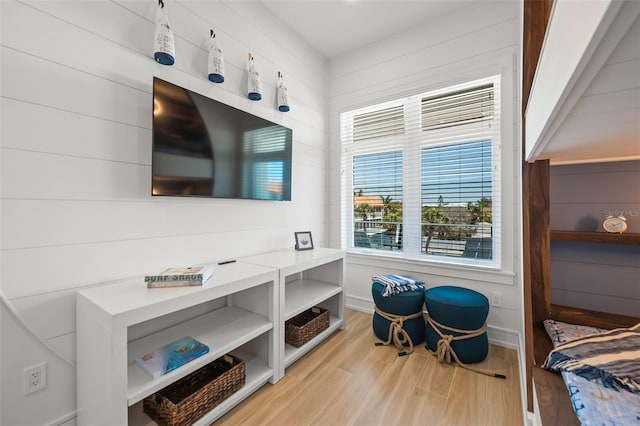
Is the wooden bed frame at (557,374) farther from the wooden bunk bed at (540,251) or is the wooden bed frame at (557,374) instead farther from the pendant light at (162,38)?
the pendant light at (162,38)

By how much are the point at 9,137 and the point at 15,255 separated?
1.68 feet

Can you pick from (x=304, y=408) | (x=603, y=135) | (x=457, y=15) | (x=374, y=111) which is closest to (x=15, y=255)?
(x=304, y=408)

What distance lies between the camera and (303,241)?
8.33 feet

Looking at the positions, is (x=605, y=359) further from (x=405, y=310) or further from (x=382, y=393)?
(x=405, y=310)

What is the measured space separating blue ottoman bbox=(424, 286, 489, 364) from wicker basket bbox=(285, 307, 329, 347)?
0.87 meters

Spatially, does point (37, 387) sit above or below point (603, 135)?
below

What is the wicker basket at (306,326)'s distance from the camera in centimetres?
197

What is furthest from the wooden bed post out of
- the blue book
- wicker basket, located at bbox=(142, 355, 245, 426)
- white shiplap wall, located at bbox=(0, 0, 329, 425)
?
white shiplap wall, located at bbox=(0, 0, 329, 425)

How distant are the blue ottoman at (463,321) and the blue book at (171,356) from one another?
1.59 meters

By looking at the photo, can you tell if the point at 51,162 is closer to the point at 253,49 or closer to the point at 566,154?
the point at 253,49

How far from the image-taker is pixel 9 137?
113 centimetres

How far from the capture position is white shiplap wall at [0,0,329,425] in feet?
3.75

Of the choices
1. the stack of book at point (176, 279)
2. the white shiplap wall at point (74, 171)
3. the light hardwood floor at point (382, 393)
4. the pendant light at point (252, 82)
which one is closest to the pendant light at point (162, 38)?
the white shiplap wall at point (74, 171)

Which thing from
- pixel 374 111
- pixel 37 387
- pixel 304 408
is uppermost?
pixel 374 111
